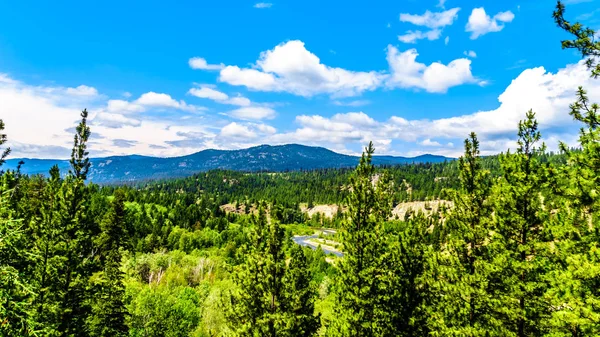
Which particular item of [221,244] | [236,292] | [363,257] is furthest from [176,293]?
[221,244]

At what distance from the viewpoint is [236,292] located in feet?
65.6

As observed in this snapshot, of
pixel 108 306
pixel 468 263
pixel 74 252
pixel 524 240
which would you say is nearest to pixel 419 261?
pixel 468 263

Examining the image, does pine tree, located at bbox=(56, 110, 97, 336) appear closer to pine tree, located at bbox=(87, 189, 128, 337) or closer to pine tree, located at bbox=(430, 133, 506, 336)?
pine tree, located at bbox=(87, 189, 128, 337)

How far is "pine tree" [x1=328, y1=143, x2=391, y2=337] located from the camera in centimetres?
1967

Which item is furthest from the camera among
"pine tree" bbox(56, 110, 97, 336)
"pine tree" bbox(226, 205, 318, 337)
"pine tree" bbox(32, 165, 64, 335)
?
"pine tree" bbox(56, 110, 97, 336)

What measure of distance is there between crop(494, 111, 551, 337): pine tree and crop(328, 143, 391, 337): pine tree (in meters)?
6.74

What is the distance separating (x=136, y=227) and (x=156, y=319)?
8977 cm

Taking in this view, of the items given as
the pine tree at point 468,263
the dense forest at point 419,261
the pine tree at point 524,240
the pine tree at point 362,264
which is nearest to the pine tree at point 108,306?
the dense forest at point 419,261

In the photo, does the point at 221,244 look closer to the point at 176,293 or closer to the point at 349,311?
the point at 176,293

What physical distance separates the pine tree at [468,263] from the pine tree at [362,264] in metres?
3.38

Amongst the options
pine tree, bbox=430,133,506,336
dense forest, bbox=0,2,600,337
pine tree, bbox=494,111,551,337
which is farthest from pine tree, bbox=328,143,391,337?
pine tree, bbox=494,111,551,337

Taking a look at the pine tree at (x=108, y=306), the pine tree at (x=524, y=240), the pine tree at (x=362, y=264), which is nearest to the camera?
the pine tree at (x=524, y=240)

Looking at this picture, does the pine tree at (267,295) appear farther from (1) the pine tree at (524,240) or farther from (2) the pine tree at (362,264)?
(1) the pine tree at (524,240)

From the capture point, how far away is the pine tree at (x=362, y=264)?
64.5ft
